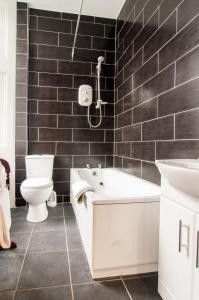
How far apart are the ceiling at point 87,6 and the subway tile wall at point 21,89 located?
0.24 metres

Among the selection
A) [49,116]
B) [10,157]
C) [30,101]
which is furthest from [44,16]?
[10,157]

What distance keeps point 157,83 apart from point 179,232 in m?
1.29

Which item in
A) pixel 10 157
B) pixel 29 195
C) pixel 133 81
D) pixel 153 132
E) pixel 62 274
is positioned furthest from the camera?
pixel 10 157

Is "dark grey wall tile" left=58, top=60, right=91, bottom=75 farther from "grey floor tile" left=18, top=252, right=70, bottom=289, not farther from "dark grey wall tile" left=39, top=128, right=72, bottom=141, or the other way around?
"grey floor tile" left=18, top=252, right=70, bottom=289

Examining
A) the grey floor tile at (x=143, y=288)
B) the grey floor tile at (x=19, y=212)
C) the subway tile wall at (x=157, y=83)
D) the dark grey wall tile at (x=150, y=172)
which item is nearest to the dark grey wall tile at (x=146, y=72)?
the subway tile wall at (x=157, y=83)

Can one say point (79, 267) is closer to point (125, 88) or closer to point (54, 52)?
point (125, 88)

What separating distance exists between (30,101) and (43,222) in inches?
64.9

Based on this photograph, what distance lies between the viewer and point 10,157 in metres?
2.84

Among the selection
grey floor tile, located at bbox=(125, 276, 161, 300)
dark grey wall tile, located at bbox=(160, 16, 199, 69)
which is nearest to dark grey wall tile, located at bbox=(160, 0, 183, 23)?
dark grey wall tile, located at bbox=(160, 16, 199, 69)

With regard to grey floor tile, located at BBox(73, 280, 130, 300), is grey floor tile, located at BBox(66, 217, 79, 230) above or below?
above

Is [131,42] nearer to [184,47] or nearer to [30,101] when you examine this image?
[184,47]

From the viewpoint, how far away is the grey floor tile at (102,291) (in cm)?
125

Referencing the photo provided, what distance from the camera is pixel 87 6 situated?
2846 millimetres

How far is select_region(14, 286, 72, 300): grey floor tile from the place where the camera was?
1226mm
